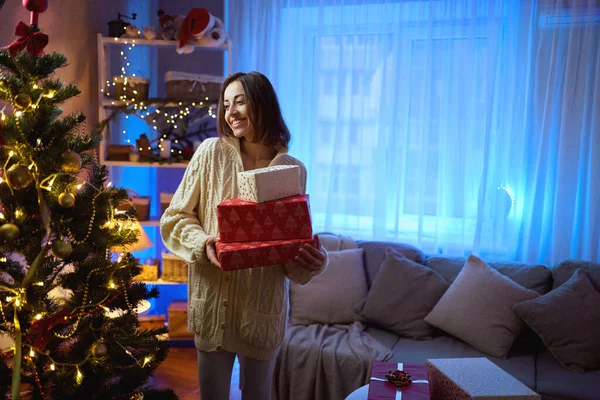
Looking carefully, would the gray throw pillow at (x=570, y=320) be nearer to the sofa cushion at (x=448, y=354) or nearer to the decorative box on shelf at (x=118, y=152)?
the sofa cushion at (x=448, y=354)

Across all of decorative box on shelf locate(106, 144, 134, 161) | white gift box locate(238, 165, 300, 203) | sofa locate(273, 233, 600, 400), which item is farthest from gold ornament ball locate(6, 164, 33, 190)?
decorative box on shelf locate(106, 144, 134, 161)

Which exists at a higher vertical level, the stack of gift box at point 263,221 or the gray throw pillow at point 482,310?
the stack of gift box at point 263,221

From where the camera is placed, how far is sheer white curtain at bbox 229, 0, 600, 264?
130 inches

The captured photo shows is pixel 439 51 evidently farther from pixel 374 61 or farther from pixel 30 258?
pixel 30 258

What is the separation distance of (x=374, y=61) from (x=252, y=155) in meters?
2.05

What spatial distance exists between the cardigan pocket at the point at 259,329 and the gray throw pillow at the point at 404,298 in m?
1.49

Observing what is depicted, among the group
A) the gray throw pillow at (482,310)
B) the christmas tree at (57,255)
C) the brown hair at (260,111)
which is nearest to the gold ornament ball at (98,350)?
the christmas tree at (57,255)

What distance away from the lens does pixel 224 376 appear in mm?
1709

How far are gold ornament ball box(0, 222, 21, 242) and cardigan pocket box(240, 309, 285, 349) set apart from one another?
2.12ft

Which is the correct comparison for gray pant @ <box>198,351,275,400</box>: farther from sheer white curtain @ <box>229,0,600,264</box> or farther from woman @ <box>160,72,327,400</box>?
sheer white curtain @ <box>229,0,600,264</box>

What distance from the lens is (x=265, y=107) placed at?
1.75 meters

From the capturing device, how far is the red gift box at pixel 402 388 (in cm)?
178

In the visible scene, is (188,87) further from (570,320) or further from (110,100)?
(570,320)

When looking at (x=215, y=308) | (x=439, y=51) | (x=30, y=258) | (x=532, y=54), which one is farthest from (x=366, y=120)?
(x=30, y=258)
